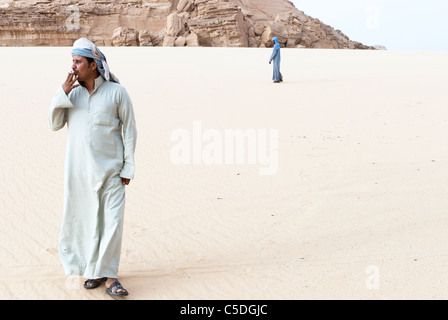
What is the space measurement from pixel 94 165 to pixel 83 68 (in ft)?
2.28

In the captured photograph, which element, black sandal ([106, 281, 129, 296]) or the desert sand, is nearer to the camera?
Answer: black sandal ([106, 281, 129, 296])

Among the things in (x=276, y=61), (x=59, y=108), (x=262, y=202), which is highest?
(x=276, y=61)

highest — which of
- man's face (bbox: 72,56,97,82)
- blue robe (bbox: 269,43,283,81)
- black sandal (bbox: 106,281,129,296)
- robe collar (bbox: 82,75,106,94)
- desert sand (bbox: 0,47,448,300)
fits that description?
blue robe (bbox: 269,43,283,81)

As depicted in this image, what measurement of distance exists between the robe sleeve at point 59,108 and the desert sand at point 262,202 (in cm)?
129

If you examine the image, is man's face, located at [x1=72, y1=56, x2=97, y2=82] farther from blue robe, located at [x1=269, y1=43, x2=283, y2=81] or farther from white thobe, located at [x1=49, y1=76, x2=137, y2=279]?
blue robe, located at [x1=269, y1=43, x2=283, y2=81]

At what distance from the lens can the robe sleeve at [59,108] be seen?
3.58 meters

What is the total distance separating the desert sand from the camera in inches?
164

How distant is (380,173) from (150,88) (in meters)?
9.53

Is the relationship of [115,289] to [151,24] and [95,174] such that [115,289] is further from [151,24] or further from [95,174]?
[151,24]

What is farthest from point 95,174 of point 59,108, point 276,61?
point 276,61

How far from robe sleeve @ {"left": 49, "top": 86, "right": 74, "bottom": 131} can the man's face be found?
171mm

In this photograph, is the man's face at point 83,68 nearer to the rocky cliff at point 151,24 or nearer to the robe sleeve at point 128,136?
the robe sleeve at point 128,136

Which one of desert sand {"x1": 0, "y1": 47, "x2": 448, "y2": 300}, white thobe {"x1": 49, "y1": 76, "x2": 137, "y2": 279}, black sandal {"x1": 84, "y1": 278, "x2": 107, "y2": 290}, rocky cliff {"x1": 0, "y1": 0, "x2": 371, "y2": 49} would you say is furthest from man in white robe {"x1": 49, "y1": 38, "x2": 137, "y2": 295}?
rocky cliff {"x1": 0, "y1": 0, "x2": 371, "y2": 49}

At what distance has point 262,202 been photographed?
244 inches
